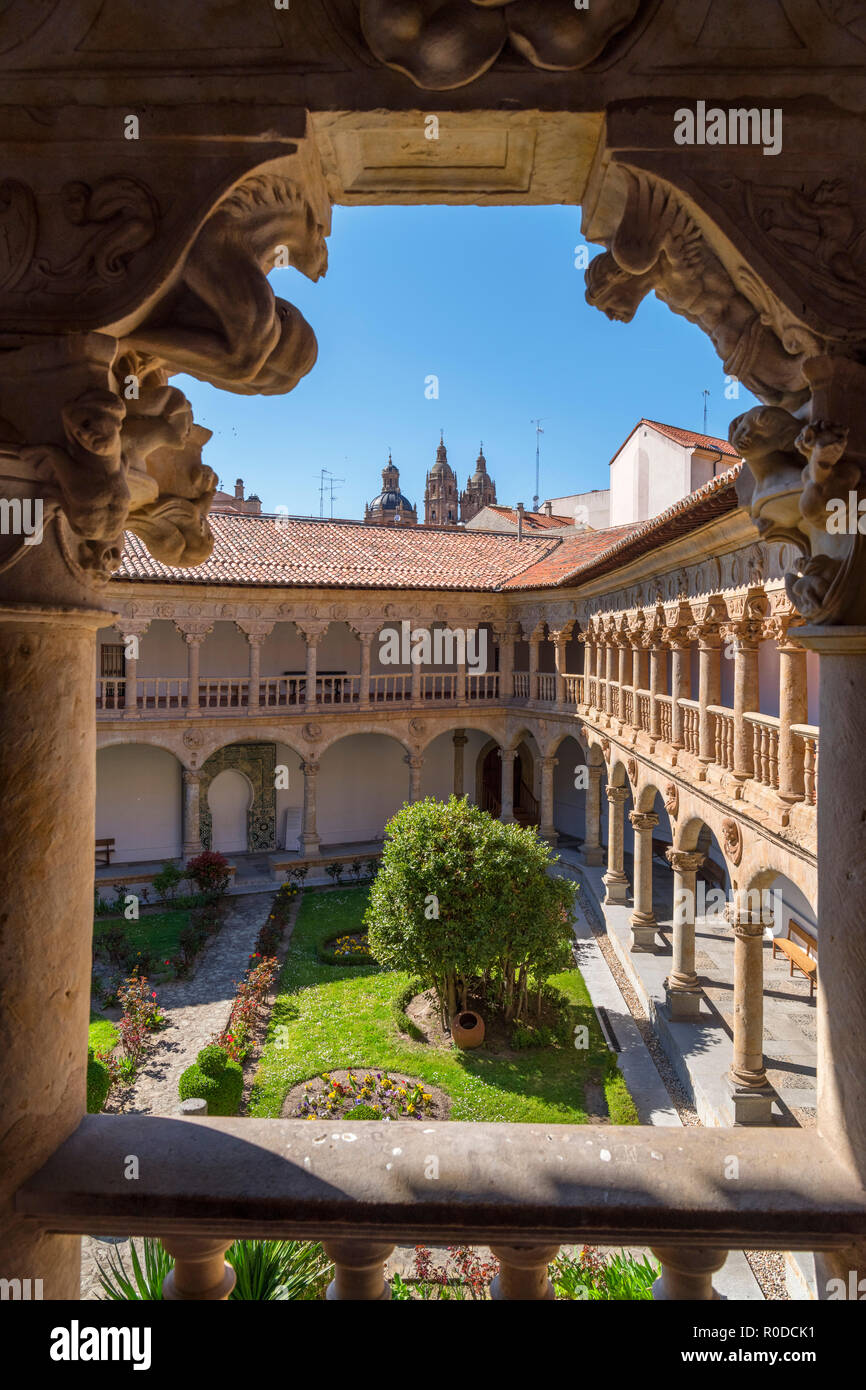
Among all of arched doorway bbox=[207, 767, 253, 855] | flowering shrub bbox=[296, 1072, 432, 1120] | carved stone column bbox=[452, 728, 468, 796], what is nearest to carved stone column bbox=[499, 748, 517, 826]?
carved stone column bbox=[452, 728, 468, 796]

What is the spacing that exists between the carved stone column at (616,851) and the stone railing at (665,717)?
4.41m

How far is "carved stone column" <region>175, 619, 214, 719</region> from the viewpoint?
19828 millimetres

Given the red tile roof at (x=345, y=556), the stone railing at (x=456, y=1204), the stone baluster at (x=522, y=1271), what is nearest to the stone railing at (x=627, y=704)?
the red tile roof at (x=345, y=556)

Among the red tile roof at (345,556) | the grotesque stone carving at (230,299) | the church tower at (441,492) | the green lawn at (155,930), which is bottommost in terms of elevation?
the green lawn at (155,930)

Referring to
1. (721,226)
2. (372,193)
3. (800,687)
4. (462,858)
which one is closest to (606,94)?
(721,226)

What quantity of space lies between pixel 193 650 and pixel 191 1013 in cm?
968

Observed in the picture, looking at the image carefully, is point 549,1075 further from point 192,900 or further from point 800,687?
point 192,900

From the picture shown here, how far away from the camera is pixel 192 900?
1805cm

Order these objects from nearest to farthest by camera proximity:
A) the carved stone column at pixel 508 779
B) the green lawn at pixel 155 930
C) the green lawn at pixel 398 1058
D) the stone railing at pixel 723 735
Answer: the green lawn at pixel 398 1058 < the stone railing at pixel 723 735 < the green lawn at pixel 155 930 < the carved stone column at pixel 508 779

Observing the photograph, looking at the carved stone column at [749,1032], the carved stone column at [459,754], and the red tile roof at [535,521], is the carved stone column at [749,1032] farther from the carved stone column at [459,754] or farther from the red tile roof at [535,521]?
the red tile roof at [535,521]

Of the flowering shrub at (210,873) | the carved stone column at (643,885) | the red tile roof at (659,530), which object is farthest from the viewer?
the flowering shrub at (210,873)

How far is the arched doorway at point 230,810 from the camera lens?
73.0ft

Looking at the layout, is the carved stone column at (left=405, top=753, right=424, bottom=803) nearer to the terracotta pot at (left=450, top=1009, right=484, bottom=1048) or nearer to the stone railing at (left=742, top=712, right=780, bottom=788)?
the terracotta pot at (left=450, top=1009, right=484, bottom=1048)

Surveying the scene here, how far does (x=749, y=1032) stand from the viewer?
30.8ft
